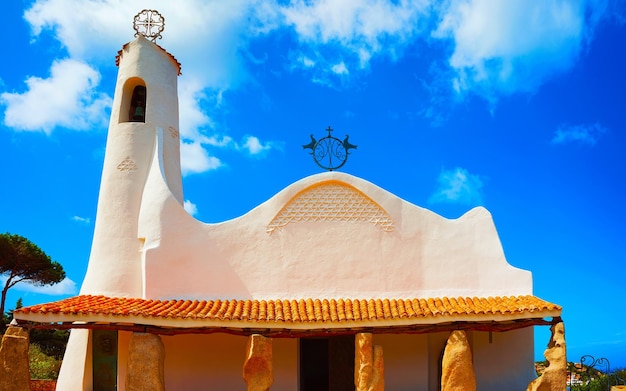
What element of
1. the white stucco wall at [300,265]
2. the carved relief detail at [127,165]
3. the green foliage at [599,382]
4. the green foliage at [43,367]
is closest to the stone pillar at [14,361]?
the white stucco wall at [300,265]

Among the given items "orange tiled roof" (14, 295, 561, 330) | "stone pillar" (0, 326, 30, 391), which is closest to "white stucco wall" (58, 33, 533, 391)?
"orange tiled roof" (14, 295, 561, 330)

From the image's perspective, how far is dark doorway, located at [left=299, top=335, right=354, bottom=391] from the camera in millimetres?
12852

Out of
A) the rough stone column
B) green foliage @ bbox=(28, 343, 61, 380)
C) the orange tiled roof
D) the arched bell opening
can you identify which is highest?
the arched bell opening

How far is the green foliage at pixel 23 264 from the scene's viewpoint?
24.4 metres

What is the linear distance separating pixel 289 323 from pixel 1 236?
707 inches

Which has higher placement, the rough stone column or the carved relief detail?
the carved relief detail

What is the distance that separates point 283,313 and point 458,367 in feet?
10.5

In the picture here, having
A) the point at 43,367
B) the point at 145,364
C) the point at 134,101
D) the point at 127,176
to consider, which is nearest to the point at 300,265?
the point at 145,364

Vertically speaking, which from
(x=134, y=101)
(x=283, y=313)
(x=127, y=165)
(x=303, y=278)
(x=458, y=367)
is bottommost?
(x=458, y=367)

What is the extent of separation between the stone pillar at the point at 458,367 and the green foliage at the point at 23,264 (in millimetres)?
19777

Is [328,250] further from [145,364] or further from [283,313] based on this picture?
[145,364]

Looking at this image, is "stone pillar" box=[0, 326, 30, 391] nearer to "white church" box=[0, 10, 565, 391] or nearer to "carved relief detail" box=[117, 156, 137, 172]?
"white church" box=[0, 10, 565, 391]

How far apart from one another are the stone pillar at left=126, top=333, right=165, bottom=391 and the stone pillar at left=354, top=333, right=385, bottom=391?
3385 millimetres

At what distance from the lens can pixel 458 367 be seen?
10523 millimetres
